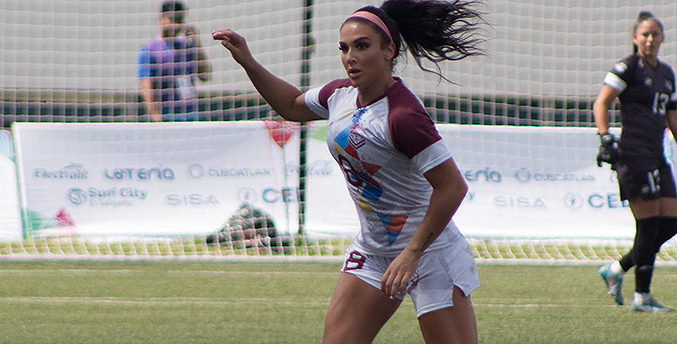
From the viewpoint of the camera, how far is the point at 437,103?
12984mm

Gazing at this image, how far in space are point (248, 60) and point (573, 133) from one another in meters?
7.68

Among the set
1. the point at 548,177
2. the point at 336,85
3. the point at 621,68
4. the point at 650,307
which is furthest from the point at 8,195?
the point at 336,85

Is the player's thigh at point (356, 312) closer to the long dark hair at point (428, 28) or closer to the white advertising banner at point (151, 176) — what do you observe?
the long dark hair at point (428, 28)

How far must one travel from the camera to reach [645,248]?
721cm

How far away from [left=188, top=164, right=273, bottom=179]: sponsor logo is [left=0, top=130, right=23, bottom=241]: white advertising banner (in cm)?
193

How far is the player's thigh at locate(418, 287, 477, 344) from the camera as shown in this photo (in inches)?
149

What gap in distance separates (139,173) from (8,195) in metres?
1.46

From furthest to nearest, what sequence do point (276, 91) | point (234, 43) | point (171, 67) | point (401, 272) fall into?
point (171, 67) → point (276, 91) → point (234, 43) → point (401, 272)

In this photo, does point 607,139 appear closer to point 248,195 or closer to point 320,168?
point 320,168

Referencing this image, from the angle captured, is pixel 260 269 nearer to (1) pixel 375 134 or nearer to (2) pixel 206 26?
(2) pixel 206 26

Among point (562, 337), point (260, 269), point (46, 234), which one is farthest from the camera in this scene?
point (46, 234)

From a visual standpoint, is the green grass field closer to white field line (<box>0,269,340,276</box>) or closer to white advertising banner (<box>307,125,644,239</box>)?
white field line (<box>0,269,340,276</box>)

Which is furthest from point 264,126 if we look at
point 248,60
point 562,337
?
point 248,60

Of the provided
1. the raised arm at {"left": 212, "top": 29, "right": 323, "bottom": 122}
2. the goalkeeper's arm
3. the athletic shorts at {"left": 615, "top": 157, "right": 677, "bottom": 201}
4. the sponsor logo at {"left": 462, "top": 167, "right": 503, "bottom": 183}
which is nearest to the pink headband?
the raised arm at {"left": 212, "top": 29, "right": 323, "bottom": 122}
